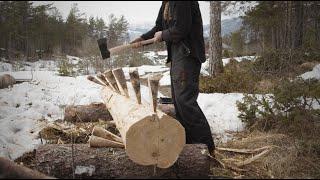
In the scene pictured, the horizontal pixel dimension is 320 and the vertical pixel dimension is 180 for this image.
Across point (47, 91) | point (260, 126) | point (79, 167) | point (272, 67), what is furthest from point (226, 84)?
point (79, 167)

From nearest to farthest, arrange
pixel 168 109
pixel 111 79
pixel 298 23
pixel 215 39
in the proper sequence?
pixel 111 79 → pixel 168 109 → pixel 215 39 → pixel 298 23

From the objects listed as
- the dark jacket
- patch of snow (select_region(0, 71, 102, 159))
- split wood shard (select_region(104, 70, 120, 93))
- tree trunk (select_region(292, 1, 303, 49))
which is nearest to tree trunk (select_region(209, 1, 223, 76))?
patch of snow (select_region(0, 71, 102, 159))

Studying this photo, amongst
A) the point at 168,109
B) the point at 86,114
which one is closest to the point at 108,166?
the point at 168,109

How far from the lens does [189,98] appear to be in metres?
3.91

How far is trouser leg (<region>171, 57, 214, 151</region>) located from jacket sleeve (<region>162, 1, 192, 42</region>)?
0.29m

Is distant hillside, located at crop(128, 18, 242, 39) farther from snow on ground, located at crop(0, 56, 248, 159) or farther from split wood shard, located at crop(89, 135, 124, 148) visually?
split wood shard, located at crop(89, 135, 124, 148)

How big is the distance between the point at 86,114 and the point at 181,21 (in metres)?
2.98

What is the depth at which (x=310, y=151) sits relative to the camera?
396cm

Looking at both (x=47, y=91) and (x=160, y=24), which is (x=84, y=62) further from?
(x=160, y=24)

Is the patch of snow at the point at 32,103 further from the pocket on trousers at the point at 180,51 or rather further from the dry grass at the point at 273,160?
the dry grass at the point at 273,160

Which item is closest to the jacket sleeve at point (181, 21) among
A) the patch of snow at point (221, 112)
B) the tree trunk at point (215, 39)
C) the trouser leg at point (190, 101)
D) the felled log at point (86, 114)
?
the trouser leg at point (190, 101)

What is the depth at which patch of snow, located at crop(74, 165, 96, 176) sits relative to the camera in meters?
3.22

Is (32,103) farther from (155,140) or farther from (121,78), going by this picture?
(155,140)

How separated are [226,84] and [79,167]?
5.67 metres
